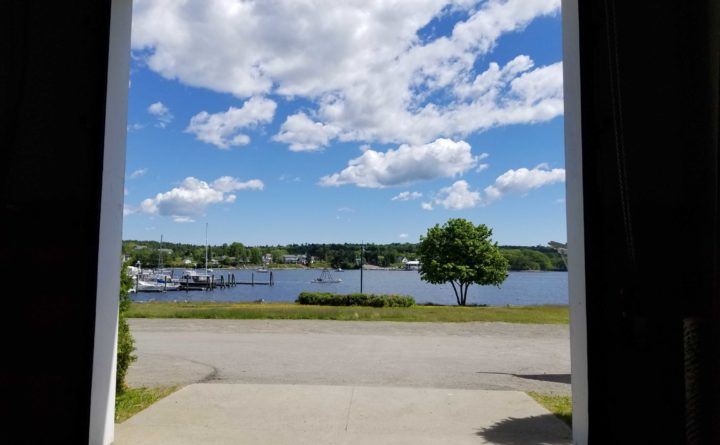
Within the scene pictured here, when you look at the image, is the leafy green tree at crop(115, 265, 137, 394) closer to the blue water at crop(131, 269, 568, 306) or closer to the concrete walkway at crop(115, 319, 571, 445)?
the concrete walkway at crop(115, 319, 571, 445)

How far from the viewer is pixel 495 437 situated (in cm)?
414

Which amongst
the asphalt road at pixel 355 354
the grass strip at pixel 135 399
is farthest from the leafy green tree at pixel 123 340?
the asphalt road at pixel 355 354

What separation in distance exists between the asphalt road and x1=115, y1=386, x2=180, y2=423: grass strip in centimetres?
49

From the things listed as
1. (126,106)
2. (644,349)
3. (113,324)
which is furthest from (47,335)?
(644,349)

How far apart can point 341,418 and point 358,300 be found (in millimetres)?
18094

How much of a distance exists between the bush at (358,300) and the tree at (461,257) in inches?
544

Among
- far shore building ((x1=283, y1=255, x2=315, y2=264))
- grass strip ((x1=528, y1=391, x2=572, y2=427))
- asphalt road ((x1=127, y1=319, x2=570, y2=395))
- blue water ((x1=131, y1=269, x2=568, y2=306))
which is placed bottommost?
blue water ((x1=131, y1=269, x2=568, y2=306))

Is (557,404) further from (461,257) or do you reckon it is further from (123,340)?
(461,257)

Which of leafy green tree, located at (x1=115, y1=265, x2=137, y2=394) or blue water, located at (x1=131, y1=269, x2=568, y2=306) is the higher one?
leafy green tree, located at (x1=115, y1=265, x2=137, y2=394)

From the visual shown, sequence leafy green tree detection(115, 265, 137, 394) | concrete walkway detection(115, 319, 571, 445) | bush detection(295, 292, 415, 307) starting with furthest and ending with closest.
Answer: bush detection(295, 292, 415, 307) < leafy green tree detection(115, 265, 137, 394) < concrete walkway detection(115, 319, 571, 445)

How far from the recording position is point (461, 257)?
3759cm

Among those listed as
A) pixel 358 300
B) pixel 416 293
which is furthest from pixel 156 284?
pixel 358 300

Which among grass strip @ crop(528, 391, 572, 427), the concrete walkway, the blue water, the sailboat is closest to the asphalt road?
the concrete walkway

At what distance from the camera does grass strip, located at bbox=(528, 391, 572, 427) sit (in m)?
4.89
